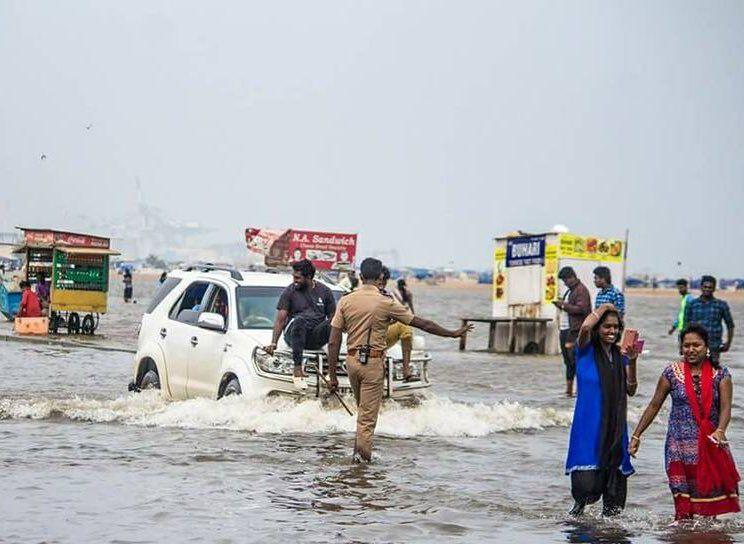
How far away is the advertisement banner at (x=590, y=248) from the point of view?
2673cm

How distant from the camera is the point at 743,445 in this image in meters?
13.5

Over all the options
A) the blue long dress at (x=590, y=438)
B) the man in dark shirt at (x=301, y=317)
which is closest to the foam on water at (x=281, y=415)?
the man in dark shirt at (x=301, y=317)

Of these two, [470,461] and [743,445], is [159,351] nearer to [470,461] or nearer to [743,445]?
[470,461]

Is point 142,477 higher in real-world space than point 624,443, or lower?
lower

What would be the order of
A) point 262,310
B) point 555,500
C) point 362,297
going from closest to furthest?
point 555,500
point 362,297
point 262,310

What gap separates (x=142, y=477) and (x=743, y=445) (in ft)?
21.5

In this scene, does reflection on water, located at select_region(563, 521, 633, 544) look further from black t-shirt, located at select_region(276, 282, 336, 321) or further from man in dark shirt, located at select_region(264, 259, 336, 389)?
black t-shirt, located at select_region(276, 282, 336, 321)

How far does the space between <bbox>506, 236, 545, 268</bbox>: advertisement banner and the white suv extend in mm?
12667

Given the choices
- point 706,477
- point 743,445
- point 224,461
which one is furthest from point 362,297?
point 743,445

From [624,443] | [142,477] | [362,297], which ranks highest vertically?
[362,297]

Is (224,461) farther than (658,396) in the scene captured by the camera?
Yes

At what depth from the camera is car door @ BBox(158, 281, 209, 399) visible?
1419 centimetres

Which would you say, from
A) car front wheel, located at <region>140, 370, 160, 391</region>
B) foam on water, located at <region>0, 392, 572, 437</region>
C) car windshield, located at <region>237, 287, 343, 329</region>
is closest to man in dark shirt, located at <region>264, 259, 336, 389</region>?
foam on water, located at <region>0, 392, 572, 437</region>

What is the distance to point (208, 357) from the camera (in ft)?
45.1
